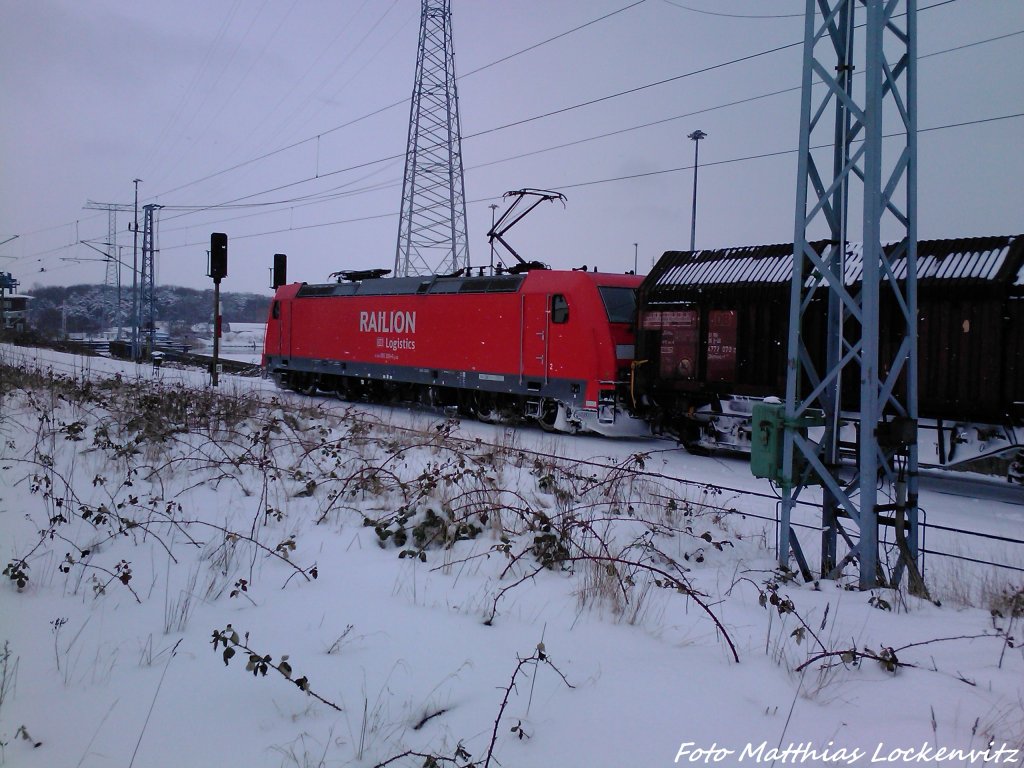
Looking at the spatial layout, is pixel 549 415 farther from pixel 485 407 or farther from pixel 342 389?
pixel 342 389

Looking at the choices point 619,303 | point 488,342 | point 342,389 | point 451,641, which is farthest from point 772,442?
point 342,389

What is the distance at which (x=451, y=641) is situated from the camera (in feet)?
13.8

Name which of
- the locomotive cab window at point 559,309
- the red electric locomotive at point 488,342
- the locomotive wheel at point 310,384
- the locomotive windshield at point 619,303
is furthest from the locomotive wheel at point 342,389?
the locomotive windshield at point 619,303

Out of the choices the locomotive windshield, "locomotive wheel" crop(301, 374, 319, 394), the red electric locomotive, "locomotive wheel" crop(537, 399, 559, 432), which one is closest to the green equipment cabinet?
the red electric locomotive

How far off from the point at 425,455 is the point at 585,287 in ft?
18.1

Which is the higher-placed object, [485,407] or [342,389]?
[342,389]

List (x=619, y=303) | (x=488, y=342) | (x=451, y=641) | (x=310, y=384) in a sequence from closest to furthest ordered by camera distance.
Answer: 1. (x=451, y=641)
2. (x=619, y=303)
3. (x=488, y=342)
4. (x=310, y=384)

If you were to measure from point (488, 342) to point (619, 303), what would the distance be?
310 centimetres

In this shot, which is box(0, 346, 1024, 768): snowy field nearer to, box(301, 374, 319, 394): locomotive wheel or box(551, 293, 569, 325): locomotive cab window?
box(551, 293, 569, 325): locomotive cab window

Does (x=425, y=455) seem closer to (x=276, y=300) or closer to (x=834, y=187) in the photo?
(x=834, y=187)

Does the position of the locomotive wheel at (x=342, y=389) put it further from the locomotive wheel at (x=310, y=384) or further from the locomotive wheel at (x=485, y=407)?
the locomotive wheel at (x=485, y=407)

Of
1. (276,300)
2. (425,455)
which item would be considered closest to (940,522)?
(425,455)

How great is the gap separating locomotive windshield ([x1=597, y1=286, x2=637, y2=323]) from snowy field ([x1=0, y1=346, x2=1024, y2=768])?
7.40 meters

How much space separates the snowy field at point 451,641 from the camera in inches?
126
